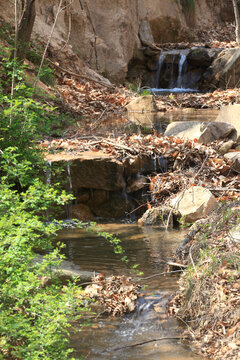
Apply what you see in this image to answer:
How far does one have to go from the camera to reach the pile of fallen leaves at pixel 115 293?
459cm

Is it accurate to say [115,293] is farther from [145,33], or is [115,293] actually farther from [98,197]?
[145,33]

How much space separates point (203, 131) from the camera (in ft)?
30.9

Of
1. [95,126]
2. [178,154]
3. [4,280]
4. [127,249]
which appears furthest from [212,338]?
[95,126]

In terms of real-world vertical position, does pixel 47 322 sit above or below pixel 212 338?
above

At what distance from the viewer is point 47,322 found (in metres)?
3.20

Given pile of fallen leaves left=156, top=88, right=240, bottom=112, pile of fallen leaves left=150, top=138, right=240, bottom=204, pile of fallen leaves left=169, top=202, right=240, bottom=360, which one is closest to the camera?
pile of fallen leaves left=169, top=202, right=240, bottom=360

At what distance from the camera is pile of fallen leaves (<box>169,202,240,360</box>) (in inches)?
149

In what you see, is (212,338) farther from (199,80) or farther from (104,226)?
(199,80)

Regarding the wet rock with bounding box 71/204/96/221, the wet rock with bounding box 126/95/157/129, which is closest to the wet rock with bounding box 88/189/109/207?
the wet rock with bounding box 71/204/96/221

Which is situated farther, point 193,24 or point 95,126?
point 193,24

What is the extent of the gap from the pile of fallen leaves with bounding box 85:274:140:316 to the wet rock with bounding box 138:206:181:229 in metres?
2.60

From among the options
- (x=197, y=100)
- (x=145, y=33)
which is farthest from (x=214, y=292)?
(x=145, y=33)

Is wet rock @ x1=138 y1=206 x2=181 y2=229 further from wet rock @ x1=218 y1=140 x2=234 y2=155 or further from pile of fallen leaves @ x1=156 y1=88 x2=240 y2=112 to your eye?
pile of fallen leaves @ x1=156 y1=88 x2=240 y2=112

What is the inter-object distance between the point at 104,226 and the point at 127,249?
4.56 feet
